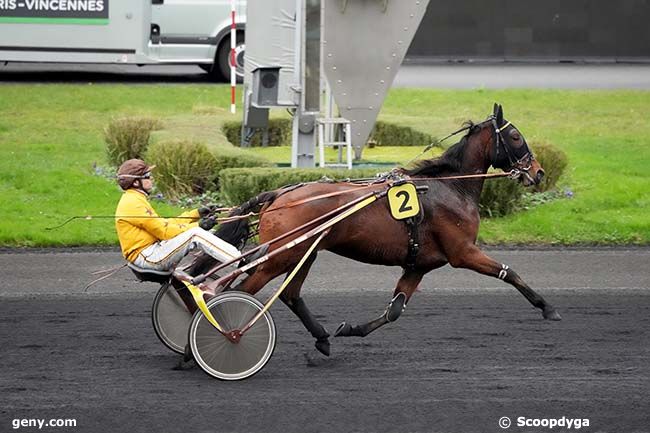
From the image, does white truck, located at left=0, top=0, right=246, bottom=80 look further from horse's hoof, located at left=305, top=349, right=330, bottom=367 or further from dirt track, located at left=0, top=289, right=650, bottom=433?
horse's hoof, located at left=305, top=349, right=330, bottom=367

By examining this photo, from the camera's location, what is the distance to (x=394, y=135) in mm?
15516

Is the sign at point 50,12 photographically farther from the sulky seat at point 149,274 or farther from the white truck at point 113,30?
the sulky seat at point 149,274

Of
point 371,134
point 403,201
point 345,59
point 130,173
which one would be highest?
point 345,59

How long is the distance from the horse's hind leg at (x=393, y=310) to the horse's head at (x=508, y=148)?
95 cm

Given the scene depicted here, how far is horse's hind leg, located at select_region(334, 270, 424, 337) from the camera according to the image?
7910 millimetres

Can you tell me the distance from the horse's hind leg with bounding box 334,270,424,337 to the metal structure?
Answer: 506 cm

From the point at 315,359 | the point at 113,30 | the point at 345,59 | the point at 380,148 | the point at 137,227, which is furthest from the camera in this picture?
the point at 113,30

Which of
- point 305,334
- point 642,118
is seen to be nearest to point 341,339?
point 305,334

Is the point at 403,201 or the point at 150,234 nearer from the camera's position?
the point at 150,234

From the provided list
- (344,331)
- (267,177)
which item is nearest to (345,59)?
(267,177)

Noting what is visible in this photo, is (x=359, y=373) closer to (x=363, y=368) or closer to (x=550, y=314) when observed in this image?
(x=363, y=368)

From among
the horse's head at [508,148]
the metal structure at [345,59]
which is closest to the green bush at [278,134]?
the metal structure at [345,59]

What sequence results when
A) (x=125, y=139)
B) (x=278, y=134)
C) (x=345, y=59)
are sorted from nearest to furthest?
(x=345, y=59)
(x=125, y=139)
(x=278, y=134)

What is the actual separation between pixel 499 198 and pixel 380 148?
2888 mm
